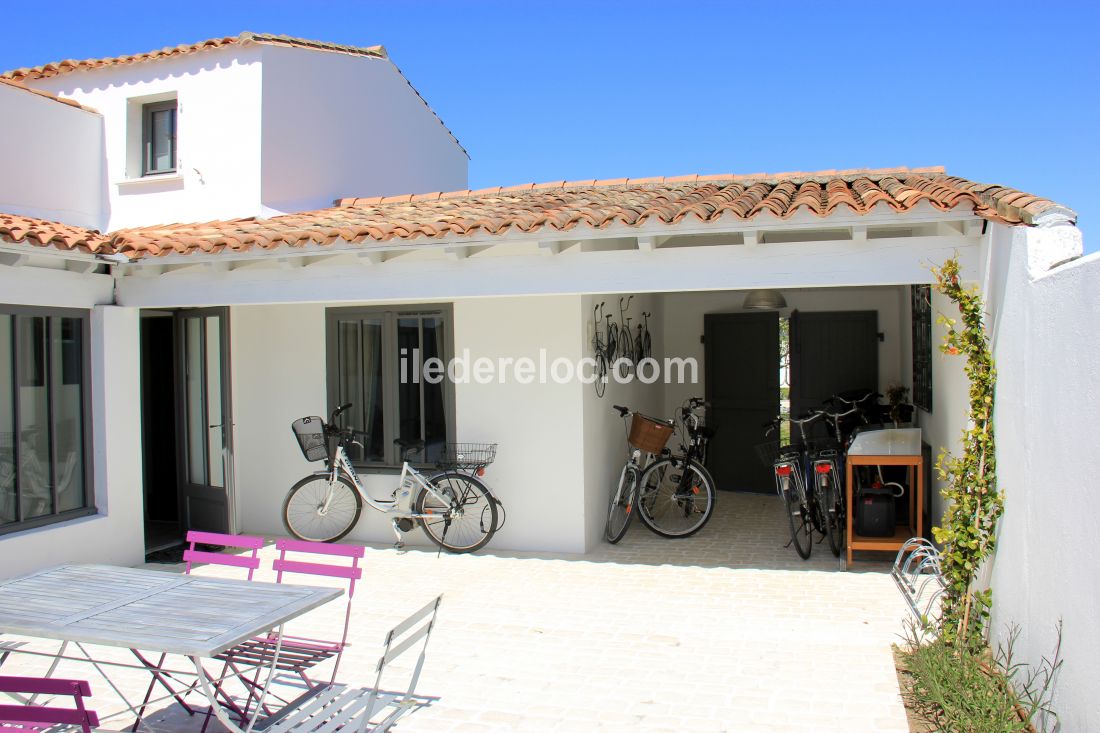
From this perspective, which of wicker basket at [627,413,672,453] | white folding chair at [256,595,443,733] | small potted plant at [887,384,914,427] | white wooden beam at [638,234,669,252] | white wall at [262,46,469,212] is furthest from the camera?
white wall at [262,46,469,212]

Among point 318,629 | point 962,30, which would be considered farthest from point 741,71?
point 318,629

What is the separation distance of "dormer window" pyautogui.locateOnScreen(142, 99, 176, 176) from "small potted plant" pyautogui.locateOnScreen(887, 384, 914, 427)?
874 centimetres

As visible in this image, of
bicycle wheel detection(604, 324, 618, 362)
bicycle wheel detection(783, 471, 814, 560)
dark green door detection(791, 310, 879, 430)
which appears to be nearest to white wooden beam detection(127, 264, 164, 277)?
bicycle wheel detection(604, 324, 618, 362)

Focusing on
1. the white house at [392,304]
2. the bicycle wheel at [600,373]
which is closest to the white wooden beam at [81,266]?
the white house at [392,304]

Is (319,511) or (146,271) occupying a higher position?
(146,271)

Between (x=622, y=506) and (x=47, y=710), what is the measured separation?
5756mm

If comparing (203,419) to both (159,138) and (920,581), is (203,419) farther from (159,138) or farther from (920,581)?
(920,581)

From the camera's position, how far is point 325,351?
8.10 m

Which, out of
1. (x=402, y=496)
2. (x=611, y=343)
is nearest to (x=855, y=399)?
(x=611, y=343)

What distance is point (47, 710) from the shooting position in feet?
8.68

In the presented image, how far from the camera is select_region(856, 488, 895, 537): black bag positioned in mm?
6672

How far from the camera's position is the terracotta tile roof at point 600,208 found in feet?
16.1

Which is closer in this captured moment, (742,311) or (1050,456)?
(1050,456)

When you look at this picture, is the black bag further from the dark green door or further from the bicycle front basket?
the bicycle front basket
